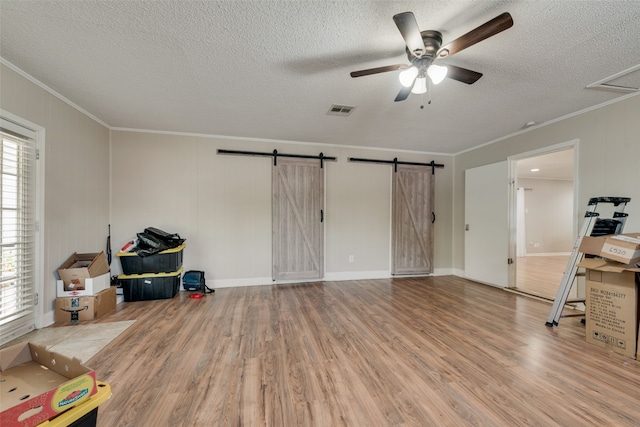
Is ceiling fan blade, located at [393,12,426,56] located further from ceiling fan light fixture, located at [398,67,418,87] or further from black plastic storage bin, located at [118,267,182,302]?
black plastic storage bin, located at [118,267,182,302]

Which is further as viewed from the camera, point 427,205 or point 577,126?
point 427,205

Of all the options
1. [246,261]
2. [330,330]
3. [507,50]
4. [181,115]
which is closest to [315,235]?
[246,261]

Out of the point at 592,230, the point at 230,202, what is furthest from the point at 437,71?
the point at 230,202

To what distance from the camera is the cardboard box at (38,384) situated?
81 cm

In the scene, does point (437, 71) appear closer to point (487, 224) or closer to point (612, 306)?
A: point (612, 306)

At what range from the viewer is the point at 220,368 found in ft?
6.81

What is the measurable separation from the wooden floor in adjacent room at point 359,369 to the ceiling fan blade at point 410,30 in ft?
7.77

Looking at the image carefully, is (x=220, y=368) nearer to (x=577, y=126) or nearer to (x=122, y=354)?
(x=122, y=354)

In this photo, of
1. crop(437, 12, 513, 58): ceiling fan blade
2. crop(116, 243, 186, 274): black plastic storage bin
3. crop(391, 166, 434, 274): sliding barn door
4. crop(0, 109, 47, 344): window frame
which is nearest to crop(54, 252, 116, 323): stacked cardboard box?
crop(0, 109, 47, 344): window frame

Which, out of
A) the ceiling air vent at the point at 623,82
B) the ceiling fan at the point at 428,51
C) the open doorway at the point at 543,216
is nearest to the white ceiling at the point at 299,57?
the ceiling air vent at the point at 623,82

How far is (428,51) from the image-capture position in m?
1.95

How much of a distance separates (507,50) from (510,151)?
2.82 meters

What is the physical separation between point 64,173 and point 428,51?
4168mm

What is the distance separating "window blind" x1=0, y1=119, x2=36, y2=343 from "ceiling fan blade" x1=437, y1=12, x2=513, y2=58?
12.8 feet
